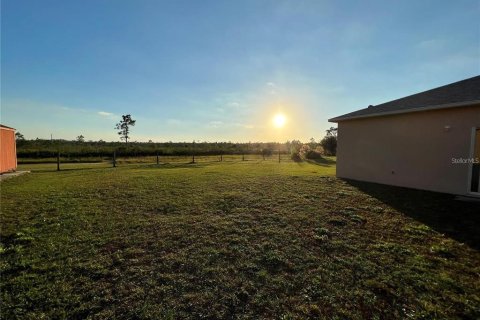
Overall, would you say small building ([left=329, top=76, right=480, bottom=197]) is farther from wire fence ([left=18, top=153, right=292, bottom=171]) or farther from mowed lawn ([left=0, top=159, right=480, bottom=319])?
wire fence ([left=18, top=153, right=292, bottom=171])

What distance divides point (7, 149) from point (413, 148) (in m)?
19.3

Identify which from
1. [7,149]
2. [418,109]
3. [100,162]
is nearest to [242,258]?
[418,109]

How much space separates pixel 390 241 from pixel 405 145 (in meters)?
5.37

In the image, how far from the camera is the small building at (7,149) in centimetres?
1223

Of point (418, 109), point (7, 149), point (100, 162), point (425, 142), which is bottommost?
point (100, 162)

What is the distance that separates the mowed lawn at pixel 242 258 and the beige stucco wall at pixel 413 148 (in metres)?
1.14

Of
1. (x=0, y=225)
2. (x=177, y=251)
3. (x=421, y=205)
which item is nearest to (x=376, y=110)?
(x=421, y=205)

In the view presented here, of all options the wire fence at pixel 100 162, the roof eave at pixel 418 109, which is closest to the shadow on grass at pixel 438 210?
the roof eave at pixel 418 109

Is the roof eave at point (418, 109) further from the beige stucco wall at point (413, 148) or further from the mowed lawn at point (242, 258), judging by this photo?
the mowed lawn at point (242, 258)

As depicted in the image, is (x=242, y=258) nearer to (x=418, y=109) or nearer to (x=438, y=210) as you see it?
(x=438, y=210)

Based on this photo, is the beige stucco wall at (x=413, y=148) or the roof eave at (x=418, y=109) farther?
the beige stucco wall at (x=413, y=148)

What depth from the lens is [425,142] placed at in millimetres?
7535

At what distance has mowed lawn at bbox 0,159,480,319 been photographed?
8.59 feet

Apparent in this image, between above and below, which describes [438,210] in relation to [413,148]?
below
